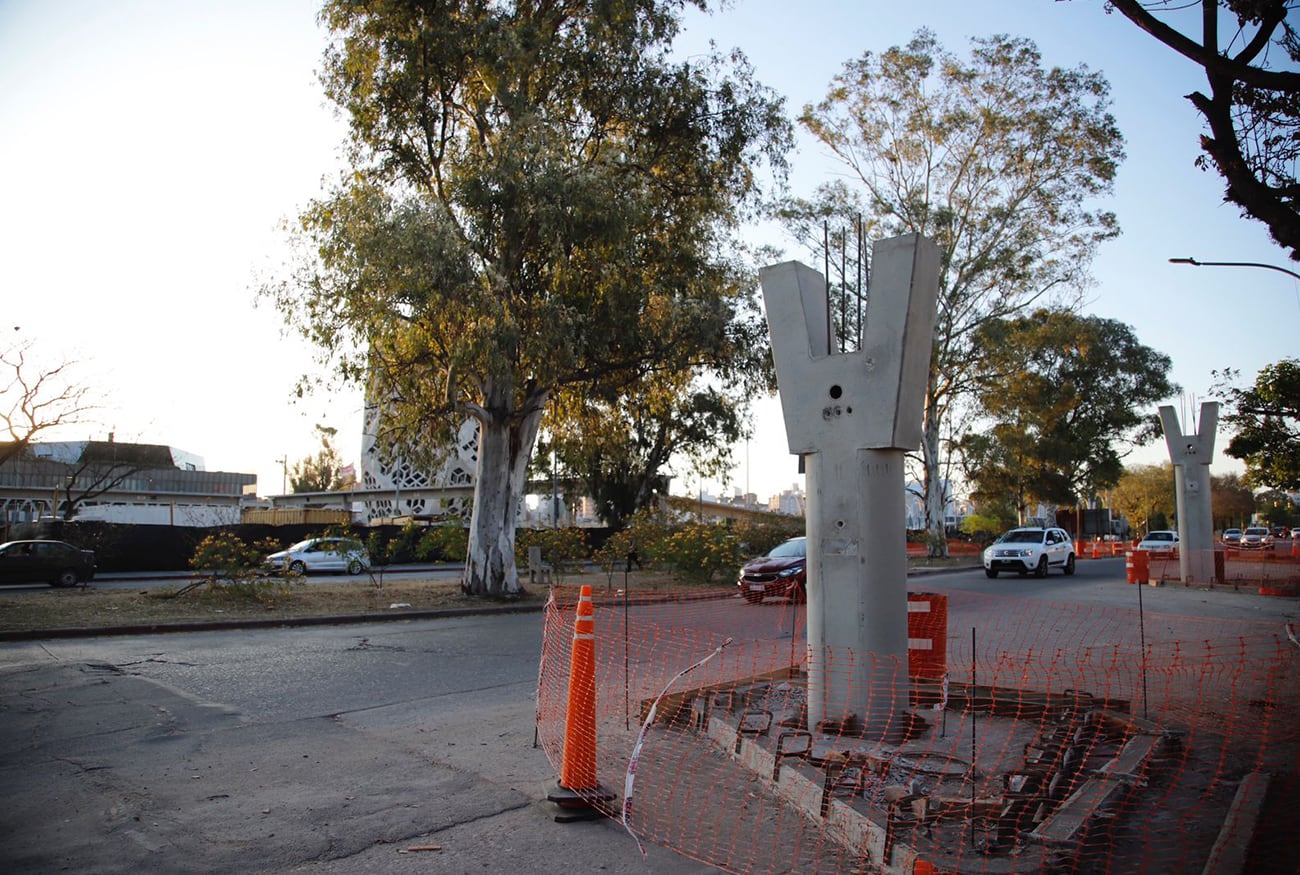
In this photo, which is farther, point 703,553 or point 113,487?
point 113,487

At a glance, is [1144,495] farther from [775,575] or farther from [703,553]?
[775,575]

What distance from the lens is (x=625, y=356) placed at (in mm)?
21234

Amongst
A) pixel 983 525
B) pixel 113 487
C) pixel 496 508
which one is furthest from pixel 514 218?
pixel 983 525

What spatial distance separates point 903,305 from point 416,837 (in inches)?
209

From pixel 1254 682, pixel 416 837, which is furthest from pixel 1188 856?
pixel 1254 682

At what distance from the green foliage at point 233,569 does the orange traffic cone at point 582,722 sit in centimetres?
1466

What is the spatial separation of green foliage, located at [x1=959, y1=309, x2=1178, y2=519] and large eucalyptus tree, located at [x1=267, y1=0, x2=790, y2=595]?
2788 centimetres

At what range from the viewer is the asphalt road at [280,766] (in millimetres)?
4902

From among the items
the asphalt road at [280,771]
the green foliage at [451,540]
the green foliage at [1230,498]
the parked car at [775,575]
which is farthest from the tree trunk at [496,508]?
the green foliage at [1230,498]

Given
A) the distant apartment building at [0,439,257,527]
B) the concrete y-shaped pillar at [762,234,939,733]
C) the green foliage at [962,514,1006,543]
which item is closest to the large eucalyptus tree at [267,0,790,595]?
the concrete y-shaped pillar at [762,234,939,733]

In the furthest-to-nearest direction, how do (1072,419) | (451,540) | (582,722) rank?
(1072,419) → (451,540) → (582,722)

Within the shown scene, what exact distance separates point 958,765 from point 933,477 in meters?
36.6

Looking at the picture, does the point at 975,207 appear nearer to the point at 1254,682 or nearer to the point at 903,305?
the point at 1254,682

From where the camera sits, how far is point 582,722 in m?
5.72
